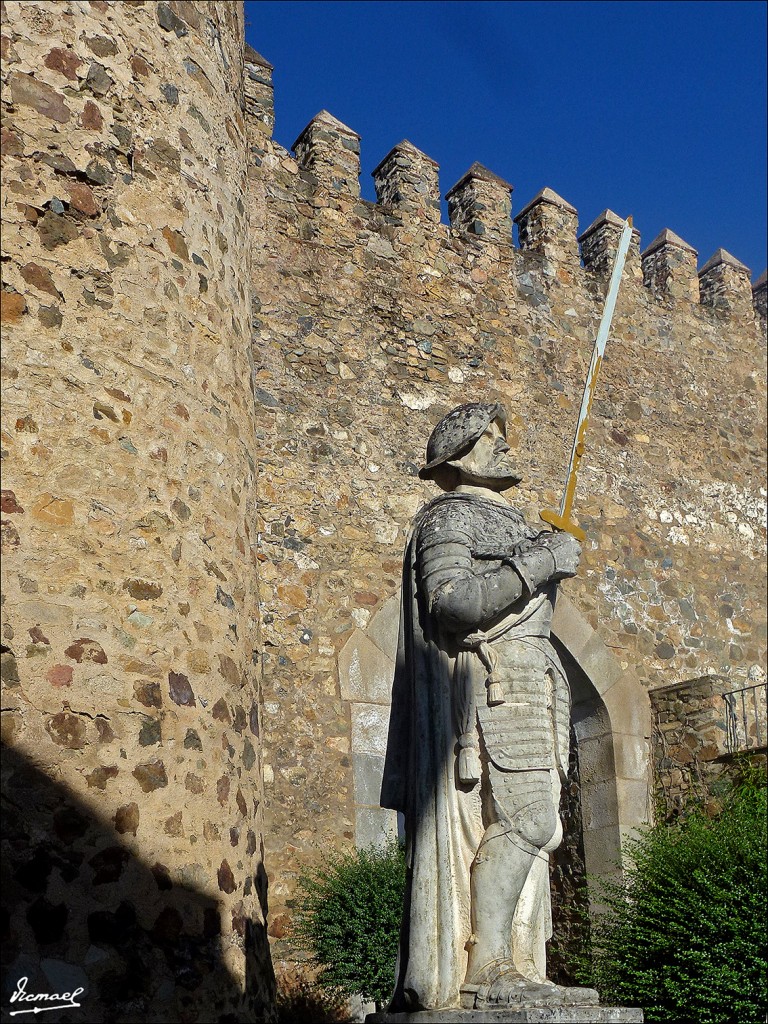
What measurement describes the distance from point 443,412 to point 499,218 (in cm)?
225

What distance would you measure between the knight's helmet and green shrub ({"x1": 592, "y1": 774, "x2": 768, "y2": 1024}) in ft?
13.1

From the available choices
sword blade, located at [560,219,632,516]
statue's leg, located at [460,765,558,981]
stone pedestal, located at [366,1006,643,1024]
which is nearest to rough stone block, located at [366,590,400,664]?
sword blade, located at [560,219,632,516]

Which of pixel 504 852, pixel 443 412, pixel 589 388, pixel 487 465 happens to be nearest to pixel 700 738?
pixel 443 412

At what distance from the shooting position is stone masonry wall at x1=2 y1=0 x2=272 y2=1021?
3832 millimetres

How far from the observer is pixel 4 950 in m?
3.61

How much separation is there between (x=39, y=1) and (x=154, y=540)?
6.41 feet

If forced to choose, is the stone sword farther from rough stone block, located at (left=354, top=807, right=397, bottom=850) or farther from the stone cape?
rough stone block, located at (left=354, top=807, right=397, bottom=850)

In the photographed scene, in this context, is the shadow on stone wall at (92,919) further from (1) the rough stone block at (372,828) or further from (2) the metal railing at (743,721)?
(2) the metal railing at (743,721)

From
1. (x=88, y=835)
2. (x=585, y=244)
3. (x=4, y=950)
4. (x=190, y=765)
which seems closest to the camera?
(x=4, y=950)

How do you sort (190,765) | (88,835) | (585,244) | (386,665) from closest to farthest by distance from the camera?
(88,835)
(190,765)
(386,665)
(585,244)

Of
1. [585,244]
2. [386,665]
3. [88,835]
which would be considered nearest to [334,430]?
[386,665]

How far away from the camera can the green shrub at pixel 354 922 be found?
7.52 m

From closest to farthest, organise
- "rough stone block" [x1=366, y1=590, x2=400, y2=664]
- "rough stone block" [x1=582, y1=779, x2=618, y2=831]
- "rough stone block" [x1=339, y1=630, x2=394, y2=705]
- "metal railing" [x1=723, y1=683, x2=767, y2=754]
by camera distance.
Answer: "rough stone block" [x1=339, y1=630, x2=394, y2=705]
"rough stone block" [x1=366, y1=590, x2=400, y2=664]
"metal railing" [x1=723, y1=683, x2=767, y2=754]
"rough stone block" [x1=582, y1=779, x2=618, y2=831]

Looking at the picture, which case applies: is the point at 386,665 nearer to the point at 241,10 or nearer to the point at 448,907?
the point at 241,10
